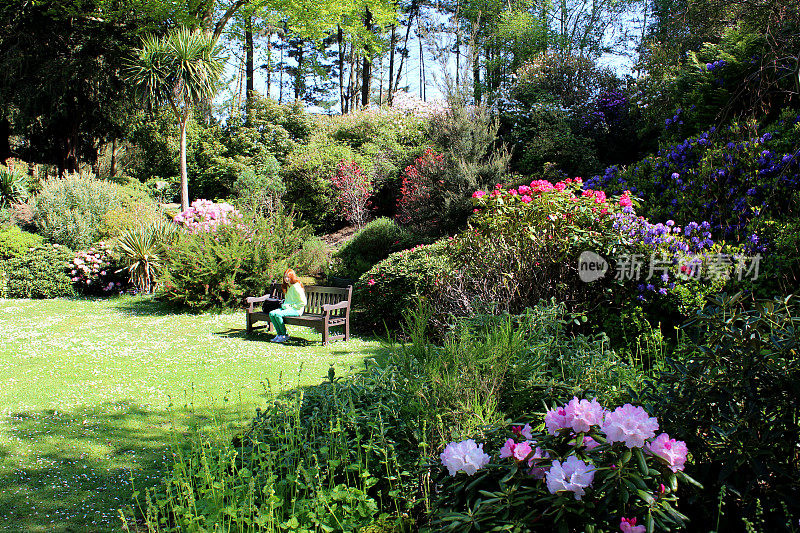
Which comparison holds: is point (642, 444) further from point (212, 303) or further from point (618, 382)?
point (212, 303)

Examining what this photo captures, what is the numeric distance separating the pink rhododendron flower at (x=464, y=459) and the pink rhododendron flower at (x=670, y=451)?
54 cm

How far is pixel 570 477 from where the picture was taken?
4.98 ft

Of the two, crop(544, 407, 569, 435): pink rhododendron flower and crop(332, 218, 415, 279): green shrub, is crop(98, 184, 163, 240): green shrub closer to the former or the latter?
crop(332, 218, 415, 279): green shrub

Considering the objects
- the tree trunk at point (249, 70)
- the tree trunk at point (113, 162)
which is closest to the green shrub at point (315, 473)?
the tree trunk at point (249, 70)

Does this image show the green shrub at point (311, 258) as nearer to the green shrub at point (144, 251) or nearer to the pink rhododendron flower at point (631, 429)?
the green shrub at point (144, 251)

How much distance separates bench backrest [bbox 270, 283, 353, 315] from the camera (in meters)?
8.05

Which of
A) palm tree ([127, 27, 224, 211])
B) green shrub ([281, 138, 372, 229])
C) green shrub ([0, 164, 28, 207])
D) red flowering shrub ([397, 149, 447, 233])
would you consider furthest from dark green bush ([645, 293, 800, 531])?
green shrub ([0, 164, 28, 207])

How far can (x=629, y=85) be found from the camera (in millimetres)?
15719

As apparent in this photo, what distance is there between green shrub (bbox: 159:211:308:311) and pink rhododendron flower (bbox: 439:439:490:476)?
8.34 metres

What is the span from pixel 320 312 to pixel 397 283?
155 centimetres

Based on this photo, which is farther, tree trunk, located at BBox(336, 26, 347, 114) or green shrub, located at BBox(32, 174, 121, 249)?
tree trunk, located at BBox(336, 26, 347, 114)

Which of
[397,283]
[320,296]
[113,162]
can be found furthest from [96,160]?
[397,283]

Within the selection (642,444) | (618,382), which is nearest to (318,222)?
(618,382)

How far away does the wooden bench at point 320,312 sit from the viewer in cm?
729
